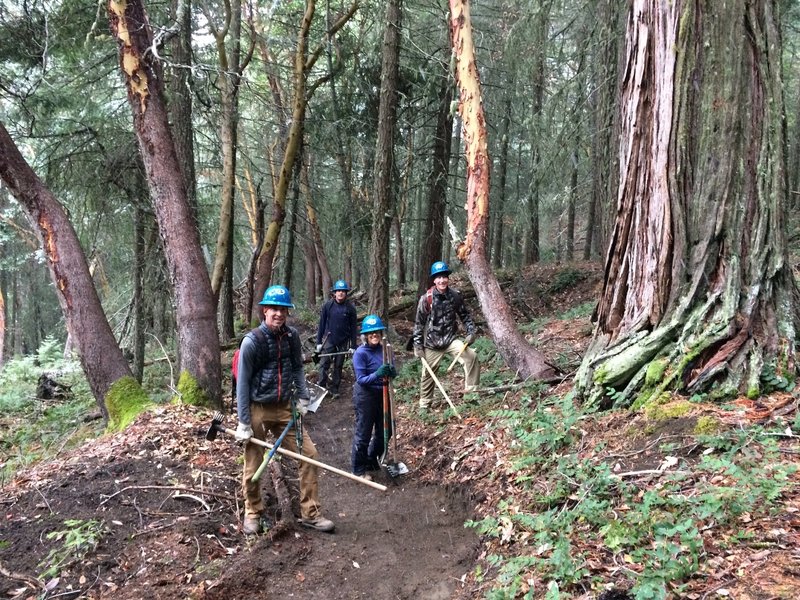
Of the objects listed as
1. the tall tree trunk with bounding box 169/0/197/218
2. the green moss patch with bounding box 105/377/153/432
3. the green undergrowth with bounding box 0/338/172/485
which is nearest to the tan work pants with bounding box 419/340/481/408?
the green moss patch with bounding box 105/377/153/432

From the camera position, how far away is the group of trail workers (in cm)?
491

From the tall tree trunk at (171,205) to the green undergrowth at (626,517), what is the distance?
4565 millimetres

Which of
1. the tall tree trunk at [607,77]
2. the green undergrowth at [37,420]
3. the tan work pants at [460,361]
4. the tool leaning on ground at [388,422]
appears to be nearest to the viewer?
the tool leaning on ground at [388,422]

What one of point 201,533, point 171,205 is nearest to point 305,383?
point 201,533

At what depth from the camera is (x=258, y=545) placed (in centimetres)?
454

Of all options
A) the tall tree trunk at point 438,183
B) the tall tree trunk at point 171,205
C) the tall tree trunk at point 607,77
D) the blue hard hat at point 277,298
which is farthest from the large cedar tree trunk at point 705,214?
the tall tree trunk at point 438,183

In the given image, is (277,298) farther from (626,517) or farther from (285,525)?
(626,517)

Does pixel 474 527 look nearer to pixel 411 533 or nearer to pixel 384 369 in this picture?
pixel 411 533

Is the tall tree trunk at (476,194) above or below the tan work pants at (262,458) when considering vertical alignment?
above

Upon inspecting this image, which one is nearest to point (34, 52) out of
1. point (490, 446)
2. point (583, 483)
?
point (490, 446)

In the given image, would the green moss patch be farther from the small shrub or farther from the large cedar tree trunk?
the large cedar tree trunk

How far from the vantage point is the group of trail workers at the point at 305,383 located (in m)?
4.91

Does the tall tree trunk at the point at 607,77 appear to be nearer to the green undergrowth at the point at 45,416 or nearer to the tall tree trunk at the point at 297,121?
the tall tree trunk at the point at 297,121

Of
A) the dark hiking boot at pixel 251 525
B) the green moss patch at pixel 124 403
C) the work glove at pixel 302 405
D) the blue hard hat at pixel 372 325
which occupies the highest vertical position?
the blue hard hat at pixel 372 325
